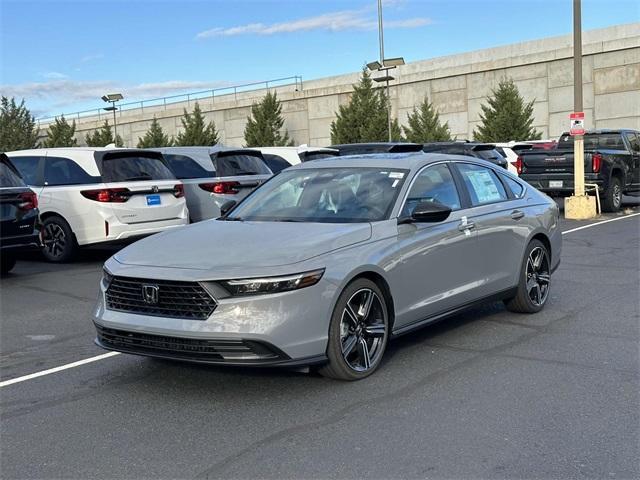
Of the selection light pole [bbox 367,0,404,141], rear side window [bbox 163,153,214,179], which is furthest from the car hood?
light pole [bbox 367,0,404,141]

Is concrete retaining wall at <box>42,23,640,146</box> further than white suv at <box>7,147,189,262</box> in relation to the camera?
Yes

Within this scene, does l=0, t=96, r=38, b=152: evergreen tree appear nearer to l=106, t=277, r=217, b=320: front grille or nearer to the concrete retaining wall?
the concrete retaining wall

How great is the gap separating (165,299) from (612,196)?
15.2 meters

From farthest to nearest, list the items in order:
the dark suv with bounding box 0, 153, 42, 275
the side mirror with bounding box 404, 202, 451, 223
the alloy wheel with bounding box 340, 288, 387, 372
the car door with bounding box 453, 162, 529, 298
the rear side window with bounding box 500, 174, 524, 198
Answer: the dark suv with bounding box 0, 153, 42, 275
the rear side window with bounding box 500, 174, 524, 198
the car door with bounding box 453, 162, 529, 298
the side mirror with bounding box 404, 202, 451, 223
the alloy wheel with bounding box 340, 288, 387, 372

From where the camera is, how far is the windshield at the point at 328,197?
18.8 ft

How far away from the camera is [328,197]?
6.00m

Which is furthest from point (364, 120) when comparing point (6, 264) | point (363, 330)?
point (363, 330)

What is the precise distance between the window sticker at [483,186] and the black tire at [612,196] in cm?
1163

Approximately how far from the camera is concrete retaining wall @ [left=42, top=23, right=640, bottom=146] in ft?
106

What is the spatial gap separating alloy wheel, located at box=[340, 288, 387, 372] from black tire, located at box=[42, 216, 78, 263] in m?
7.24

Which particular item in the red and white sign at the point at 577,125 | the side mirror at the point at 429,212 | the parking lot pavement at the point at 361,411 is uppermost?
the red and white sign at the point at 577,125

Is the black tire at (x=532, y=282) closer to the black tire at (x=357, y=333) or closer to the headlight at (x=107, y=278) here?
the black tire at (x=357, y=333)

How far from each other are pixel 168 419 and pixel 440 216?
8.27ft

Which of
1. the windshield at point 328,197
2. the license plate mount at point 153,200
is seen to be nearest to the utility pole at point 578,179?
the license plate mount at point 153,200
